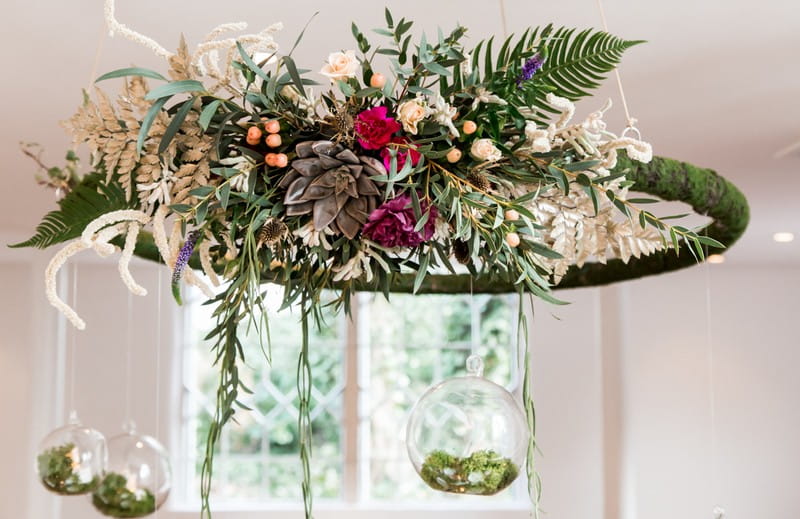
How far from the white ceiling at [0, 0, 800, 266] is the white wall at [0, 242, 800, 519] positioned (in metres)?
2.62

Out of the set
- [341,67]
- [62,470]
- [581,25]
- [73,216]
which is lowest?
[62,470]

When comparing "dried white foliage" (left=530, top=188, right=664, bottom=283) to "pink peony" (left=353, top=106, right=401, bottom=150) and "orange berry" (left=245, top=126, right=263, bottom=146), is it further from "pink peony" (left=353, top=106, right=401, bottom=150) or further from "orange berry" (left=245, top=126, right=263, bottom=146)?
"orange berry" (left=245, top=126, right=263, bottom=146)

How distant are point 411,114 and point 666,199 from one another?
44.5 inches

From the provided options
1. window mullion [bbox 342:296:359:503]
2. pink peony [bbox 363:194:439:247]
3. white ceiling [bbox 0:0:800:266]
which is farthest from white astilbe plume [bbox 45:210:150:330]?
window mullion [bbox 342:296:359:503]

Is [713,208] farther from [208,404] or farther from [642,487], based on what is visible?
[208,404]

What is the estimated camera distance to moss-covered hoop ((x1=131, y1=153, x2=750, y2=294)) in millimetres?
1883

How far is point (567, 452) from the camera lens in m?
6.26

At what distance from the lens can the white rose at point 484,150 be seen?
982 mm

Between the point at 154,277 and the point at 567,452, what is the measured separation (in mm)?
3085

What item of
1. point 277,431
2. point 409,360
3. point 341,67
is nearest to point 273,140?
point 341,67

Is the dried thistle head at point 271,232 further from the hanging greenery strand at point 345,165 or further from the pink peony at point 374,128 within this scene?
the pink peony at point 374,128

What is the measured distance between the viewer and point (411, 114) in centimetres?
97

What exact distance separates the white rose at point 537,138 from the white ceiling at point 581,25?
1.35 metres

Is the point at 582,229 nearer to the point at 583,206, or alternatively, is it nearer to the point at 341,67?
the point at 583,206
